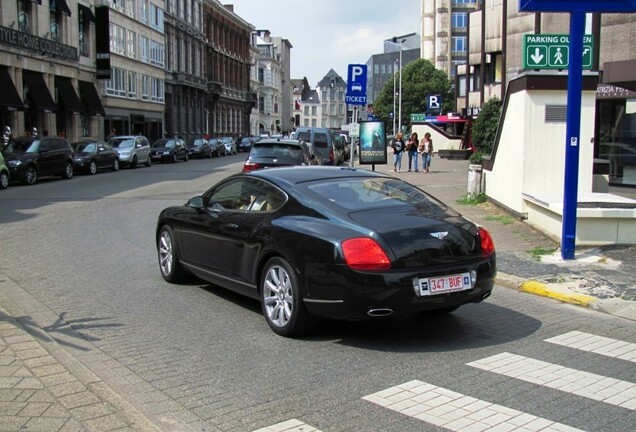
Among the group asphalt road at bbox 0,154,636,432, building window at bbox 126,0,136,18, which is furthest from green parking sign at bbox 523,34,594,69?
building window at bbox 126,0,136,18

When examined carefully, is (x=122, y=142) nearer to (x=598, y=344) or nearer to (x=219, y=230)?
(x=219, y=230)

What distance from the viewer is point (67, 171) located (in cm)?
2711

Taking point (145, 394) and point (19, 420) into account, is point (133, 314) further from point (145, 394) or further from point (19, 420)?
point (19, 420)

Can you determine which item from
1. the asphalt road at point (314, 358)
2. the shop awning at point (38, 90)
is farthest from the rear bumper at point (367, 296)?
the shop awning at point (38, 90)

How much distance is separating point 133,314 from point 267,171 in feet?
6.68

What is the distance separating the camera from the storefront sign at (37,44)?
114ft

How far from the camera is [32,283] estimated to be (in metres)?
8.34

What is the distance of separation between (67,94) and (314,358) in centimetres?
3974

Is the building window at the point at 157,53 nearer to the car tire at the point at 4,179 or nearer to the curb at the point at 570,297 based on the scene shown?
the car tire at the point at 4,179

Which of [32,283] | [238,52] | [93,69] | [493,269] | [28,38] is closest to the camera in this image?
[493,269]

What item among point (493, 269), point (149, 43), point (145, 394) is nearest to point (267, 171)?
point (493, 269)

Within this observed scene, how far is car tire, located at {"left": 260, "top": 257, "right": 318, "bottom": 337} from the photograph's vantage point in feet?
19.3

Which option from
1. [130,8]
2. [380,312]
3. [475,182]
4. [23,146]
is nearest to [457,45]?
[130,8]

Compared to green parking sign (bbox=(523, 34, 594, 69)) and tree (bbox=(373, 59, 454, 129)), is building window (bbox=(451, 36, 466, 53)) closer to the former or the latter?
tree (bbox=(373, 59, 454, 129))
